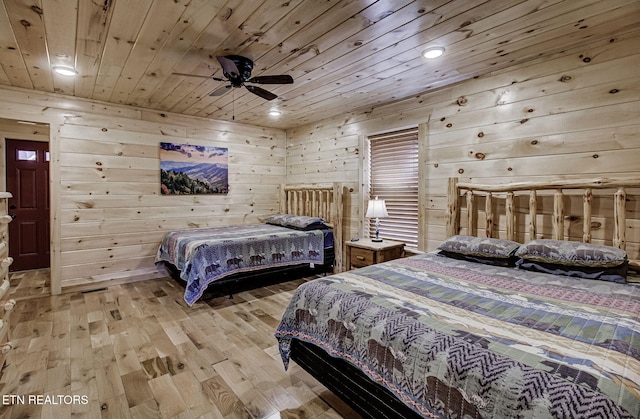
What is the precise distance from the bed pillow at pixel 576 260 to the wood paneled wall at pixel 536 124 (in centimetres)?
46

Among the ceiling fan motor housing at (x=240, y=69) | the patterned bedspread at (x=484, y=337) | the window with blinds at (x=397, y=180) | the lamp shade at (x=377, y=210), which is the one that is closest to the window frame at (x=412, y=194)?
the window with blinds at (x=397, y=180)

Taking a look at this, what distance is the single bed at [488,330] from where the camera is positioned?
947mm

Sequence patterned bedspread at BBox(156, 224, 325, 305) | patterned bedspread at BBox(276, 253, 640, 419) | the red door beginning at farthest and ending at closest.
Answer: the red door < patterned bedspread at BBox(156, 224, 325, 305) < patterned bedspread at BBox(276, 253, 640, 419)

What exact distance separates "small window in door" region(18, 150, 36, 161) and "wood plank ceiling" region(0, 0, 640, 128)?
6.40 feet

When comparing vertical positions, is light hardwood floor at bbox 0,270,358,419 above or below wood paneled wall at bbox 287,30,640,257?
below

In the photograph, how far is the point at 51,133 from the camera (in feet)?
12.0

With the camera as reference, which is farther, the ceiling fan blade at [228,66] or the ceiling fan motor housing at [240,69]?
the ceiling fan motor housing at [240,69]

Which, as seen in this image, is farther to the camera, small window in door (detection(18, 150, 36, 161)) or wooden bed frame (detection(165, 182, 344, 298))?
small window in door (detection(18, 150, 36, 161))

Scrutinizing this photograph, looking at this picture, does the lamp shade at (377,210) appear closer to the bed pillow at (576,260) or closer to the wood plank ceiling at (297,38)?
the wood plank ceiling at (297,38)

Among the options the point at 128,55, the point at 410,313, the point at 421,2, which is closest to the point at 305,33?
the point at 421,2

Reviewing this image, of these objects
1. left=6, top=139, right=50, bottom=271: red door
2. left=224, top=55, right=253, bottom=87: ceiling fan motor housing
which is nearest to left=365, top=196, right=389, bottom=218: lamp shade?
left=224, top=55, right=253, bottom=87: ceiling fan motor housing

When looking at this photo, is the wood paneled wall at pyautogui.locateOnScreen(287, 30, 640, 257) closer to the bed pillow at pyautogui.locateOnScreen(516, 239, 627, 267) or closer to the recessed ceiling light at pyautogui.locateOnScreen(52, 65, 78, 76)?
the bed pillow at pyautogui.locateOnScreen(516, 239, 627, 267)

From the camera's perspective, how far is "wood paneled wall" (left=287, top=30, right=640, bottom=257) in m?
2.22

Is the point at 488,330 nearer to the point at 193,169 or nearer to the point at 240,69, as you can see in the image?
the point at 240,69
